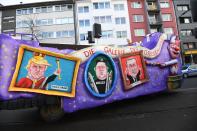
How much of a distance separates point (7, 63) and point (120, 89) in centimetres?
491

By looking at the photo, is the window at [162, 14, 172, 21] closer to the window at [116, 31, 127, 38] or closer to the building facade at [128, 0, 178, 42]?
the building facade at [128, 0, 178, 42]

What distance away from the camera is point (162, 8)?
54.8m

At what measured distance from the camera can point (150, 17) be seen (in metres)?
53.9

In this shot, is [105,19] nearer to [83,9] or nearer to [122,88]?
[83,9]

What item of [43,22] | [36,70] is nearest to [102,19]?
[43,22]

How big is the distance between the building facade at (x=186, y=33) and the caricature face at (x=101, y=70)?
44016 mm

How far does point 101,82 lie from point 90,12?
40923mm

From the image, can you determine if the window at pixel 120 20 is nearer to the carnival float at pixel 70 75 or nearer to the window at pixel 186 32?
the window at pixel 186 32

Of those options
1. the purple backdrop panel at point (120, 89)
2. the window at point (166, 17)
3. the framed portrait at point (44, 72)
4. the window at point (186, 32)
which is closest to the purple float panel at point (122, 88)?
the purple backdrop panel at point (120, 89)

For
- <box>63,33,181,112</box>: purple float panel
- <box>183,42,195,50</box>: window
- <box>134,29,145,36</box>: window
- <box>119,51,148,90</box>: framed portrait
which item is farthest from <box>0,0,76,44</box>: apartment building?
<box>119,51,148,90</box>: framed portrait

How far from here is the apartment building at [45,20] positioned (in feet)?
159

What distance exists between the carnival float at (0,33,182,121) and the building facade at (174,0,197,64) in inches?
1637

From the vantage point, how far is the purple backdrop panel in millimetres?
9945

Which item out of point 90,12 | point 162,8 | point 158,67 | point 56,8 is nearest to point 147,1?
point 162,8
